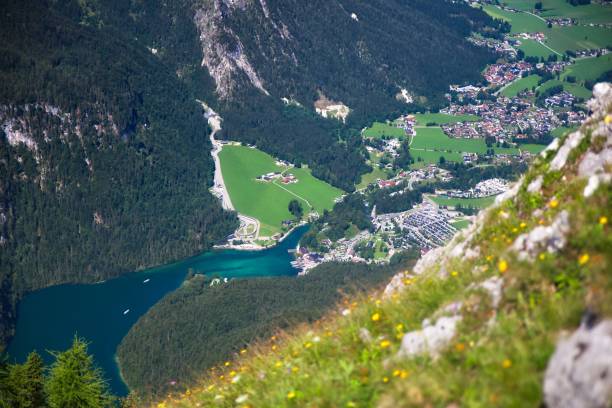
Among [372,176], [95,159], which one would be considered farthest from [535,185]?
[372,176]

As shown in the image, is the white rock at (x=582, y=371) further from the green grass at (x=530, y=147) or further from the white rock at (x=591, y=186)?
the green grass at (x=530, y=147)

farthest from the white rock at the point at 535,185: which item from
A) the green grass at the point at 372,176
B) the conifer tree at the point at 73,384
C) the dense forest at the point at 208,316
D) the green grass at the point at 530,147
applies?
the green grass at the point at 530,147

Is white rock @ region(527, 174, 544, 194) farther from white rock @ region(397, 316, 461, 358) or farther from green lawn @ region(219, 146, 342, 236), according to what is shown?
green lawn @ region(219, 146, 342, 236)

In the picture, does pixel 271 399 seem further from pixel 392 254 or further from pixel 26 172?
Result: pixel 26 172

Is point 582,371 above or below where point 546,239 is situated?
below

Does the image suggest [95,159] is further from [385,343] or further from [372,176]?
[385,343]

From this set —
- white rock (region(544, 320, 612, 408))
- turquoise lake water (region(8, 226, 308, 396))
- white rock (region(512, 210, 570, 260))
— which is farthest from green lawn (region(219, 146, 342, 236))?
white rock (region(544, 320, 612, 408))

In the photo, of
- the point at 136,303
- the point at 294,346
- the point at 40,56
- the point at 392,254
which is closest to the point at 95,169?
the point at 40,56
